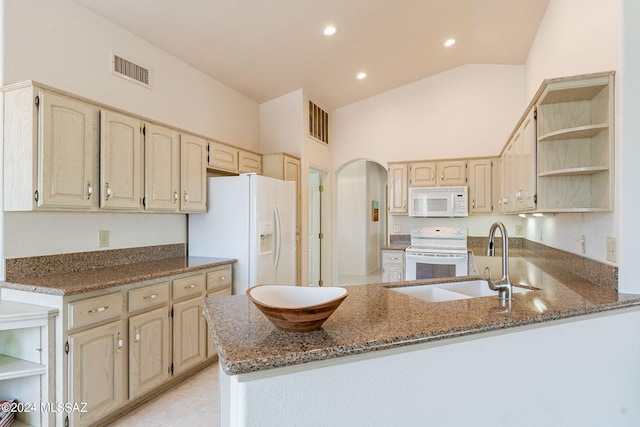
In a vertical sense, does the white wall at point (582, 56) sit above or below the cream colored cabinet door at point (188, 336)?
above

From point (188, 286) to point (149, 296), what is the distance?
0.39 metres

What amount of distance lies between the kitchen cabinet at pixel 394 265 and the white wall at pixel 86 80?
2706 millimetres

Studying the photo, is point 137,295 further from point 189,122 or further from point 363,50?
point 363,50

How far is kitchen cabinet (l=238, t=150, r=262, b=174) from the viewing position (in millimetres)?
4032

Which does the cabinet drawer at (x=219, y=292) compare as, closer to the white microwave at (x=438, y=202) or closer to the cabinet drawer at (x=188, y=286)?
the cabinet drawer at (x=188, y=286)

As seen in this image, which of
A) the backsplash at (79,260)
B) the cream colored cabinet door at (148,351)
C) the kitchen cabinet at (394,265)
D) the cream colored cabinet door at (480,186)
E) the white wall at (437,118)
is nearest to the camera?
the backsplash at (79,260)

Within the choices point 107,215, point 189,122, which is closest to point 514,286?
point 107,215

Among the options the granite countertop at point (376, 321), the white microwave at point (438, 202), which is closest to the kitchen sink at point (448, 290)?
the granite countertop at point (376, 321)

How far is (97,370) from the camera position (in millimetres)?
2111

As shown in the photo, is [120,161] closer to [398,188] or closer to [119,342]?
[119,342]

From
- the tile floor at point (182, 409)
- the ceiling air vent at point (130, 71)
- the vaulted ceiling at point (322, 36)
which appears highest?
the vaulted ceiling at point (322, 36)

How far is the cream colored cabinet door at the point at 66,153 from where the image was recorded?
2051 mm

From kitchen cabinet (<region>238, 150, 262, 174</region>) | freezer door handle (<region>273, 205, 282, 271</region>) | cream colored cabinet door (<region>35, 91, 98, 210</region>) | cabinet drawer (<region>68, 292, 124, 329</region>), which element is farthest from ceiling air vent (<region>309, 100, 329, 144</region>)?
cabinet drawer (<region>68, 292, 124, 329</region>)

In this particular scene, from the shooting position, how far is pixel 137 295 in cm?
237
